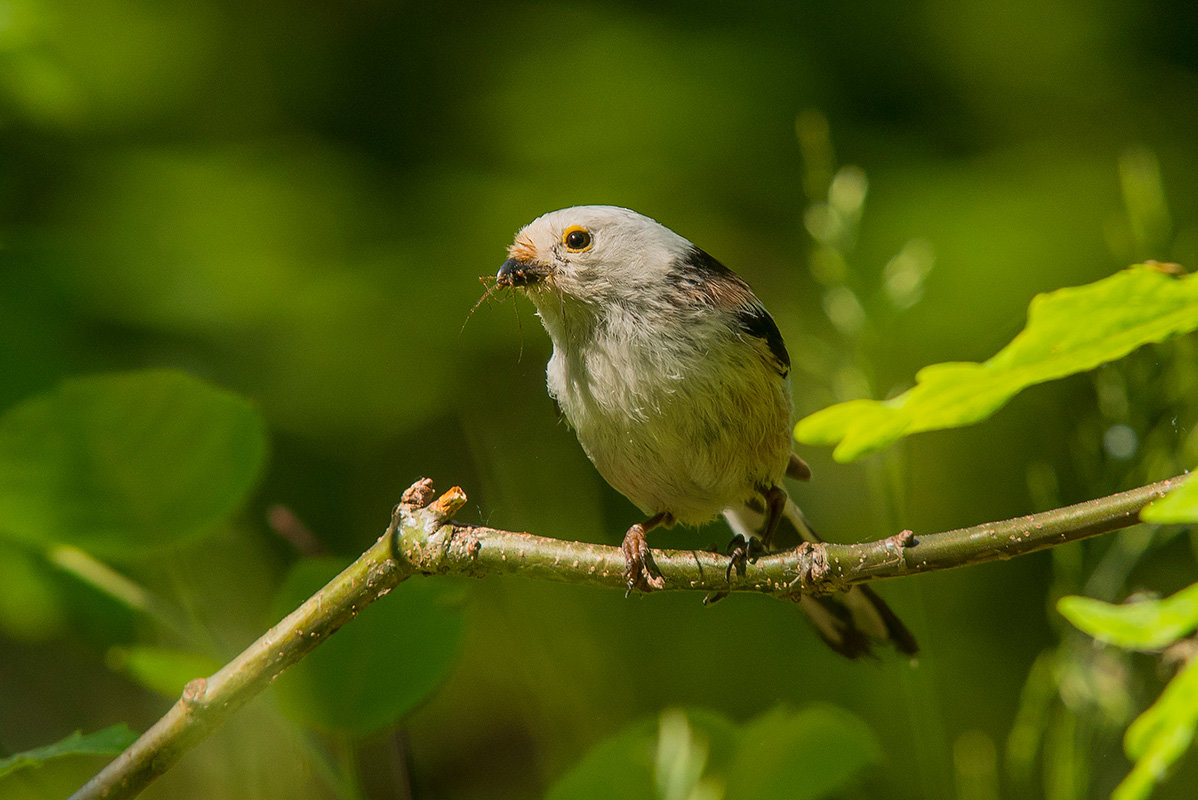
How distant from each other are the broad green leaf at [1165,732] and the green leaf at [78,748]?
127cm

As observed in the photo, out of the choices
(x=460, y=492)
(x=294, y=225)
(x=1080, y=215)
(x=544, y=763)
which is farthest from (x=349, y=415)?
(x=1080, y=215)

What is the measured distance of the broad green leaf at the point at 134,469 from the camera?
1.75m

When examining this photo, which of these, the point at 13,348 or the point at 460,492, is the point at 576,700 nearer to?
the point at 460,492

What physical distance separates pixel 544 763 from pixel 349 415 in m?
1.37

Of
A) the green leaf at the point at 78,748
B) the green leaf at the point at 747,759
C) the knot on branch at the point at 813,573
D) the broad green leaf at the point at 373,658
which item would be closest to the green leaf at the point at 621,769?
the green leaf at the point at 747,759

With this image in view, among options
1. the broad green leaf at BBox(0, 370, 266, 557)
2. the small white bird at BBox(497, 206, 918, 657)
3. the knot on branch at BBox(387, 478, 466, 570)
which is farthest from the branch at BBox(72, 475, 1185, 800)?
the small white bird at BBox(497, 206, 918, 657)

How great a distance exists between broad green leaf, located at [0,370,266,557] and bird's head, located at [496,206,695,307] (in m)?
0.88

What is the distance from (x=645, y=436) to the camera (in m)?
2.49

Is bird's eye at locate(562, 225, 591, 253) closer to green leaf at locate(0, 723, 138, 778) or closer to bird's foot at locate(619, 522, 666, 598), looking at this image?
bird's foot at locate(619, 522, 666, 598)

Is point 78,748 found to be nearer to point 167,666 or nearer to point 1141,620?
point 167,666

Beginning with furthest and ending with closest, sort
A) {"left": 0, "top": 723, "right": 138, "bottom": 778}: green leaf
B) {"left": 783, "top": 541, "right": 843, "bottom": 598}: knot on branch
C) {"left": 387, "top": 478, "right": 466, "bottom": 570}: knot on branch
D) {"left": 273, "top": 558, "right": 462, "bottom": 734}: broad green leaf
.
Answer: {"left": 273, "top": 558, "right": 462, "bottom": 734}: broad green leaf → {"left": 783, "top": 541, "right": 843, "bottom": 598}: knot on branch → {"left": 387, "top": 478, "right": 466, "bottom": 570}: knot on branch → {"left": 0, "top": 723, "right": 138, "bottom": 778}: green leaf

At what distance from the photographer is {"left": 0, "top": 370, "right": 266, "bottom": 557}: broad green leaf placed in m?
1.75

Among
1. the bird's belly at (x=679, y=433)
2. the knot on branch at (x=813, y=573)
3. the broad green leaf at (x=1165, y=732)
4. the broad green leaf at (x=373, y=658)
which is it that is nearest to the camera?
the broad green leaf at (x=1165, y=732)

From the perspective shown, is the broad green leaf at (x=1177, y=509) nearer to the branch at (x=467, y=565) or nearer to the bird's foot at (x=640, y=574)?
the branch at (x=467, y=565)
